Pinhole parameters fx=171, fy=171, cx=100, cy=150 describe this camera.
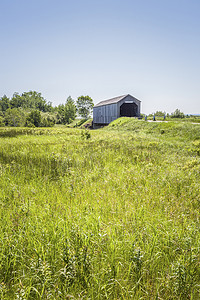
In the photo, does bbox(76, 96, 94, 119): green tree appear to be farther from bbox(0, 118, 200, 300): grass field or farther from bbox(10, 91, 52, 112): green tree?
bbox(0, 118, 200, 300): grass field

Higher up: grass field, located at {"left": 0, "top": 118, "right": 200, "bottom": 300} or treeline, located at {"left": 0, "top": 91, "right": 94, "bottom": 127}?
treeline, located at {"left": 0, "top": 91, "right": 94, "bottom": 127}

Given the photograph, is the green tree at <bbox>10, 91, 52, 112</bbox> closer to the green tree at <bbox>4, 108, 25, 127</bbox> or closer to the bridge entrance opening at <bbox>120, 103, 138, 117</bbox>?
the green tree at <bbox>4, 108, 25, 127</bbox>

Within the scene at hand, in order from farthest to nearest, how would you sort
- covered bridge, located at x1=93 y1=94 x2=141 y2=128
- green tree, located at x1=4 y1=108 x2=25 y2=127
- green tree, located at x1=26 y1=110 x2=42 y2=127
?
green tree, located at x1=4 y1=108 x2=25 y2=127 → green tree, located at x1=26 y1=110 x2=42 y2=127 → covered bridge, located at x1=93 y1=94 x2=141 y2=128

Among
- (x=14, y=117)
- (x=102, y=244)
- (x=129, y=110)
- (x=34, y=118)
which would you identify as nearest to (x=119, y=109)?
(x=129, y=110)

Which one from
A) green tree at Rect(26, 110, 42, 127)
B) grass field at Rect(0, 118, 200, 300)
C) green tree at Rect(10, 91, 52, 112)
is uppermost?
green tree at Rect(10, 91, 52, 112)

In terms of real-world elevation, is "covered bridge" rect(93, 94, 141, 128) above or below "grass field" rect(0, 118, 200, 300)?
above

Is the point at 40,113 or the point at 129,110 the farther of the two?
the point at 40,113

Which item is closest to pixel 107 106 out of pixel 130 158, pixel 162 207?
pixel 130 158

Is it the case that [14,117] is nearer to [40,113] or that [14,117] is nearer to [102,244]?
[40,113]

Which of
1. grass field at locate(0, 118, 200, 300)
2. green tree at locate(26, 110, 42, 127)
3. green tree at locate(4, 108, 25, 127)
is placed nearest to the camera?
grass field at locate(0, 118, 200, 300)

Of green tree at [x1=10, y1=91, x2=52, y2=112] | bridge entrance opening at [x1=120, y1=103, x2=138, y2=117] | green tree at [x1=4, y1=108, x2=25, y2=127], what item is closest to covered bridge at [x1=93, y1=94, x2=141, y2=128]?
bridge entrance opening at [x1=120, y1=103, x2=138, y2=117]

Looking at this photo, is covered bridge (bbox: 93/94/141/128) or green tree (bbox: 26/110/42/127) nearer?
covered bridge (bbox: 93/94/141/128)

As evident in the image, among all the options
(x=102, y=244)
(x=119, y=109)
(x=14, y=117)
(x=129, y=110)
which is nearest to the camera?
(x=102, y=244)

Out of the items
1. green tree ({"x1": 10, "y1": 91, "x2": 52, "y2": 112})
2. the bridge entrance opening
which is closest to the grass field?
the bridge entrance opening
